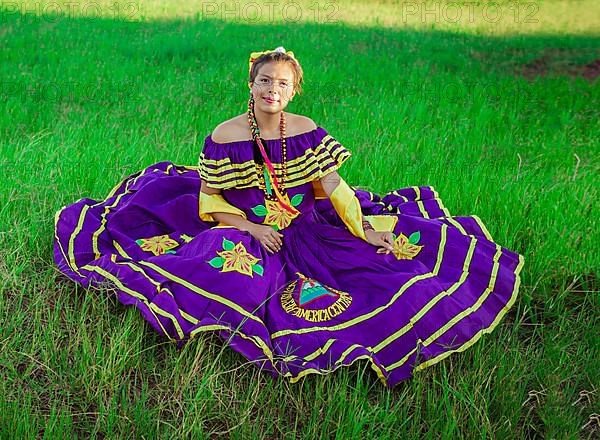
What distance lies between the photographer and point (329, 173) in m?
3.05

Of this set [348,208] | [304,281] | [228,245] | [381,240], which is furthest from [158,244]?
[381,240]

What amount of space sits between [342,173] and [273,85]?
1.41 metres

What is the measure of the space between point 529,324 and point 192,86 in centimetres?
357

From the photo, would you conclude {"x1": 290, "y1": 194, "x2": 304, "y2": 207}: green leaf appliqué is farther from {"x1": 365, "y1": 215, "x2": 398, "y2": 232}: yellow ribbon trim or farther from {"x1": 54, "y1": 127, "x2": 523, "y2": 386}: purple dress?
{"x1": 365, "y1": 215, "x2": 398, "y2": 232}: yellow ribbon trim

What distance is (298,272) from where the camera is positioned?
2.96 metres

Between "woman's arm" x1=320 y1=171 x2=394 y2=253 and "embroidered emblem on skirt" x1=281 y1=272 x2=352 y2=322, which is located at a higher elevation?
"woman's arm" x1=320 y1=171 x2=394 y2=253

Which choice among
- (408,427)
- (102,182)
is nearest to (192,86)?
(102,182)

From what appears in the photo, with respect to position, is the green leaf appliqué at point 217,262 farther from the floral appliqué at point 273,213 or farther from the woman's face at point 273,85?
the woman's face at point 273,85

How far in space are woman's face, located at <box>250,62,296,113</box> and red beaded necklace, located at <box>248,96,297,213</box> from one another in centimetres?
10

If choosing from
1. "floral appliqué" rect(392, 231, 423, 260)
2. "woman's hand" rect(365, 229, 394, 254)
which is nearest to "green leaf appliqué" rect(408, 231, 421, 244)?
"floral appliqué" rect(392, 231, 423, 260)

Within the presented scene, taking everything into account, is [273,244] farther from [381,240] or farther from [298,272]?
[381,240]

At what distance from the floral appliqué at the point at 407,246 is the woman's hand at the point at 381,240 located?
2.1 inches

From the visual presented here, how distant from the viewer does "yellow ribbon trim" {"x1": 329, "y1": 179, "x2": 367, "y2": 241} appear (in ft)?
10.0

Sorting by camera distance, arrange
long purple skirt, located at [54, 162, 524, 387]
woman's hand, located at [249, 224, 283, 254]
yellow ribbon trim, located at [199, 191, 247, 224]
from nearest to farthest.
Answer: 1. long purple skirt, located at [54, 162, 524, 387]
2. woman's hand, located at [249, 224, 283, 254]
3. yellow ribbon trim, located at [199, 191, 247, 224]
